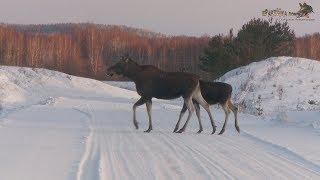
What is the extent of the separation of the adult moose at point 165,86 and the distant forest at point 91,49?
299 feet

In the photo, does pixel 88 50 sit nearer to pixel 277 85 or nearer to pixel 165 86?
pixel 277 85

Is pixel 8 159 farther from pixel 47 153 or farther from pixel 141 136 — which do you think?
pixel 141 136

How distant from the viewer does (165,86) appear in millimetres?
14469

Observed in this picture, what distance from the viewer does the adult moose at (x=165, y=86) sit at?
1427 cm

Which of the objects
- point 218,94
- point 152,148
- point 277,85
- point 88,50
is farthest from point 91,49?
point 152,148

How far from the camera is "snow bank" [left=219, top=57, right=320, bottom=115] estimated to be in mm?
25250

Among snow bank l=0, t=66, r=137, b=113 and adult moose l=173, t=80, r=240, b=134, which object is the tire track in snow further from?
snow bank l=0, t=66, r=137, b=113

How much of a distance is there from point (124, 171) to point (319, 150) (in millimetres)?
4411

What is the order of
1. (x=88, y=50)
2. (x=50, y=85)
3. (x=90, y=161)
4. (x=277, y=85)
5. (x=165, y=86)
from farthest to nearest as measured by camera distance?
(x=88, y=50)
(x=50, y=85)
(x=277, y=85)
(x=165, y=86)
(x=90, y=161)

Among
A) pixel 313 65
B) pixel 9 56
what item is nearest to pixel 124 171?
pixel 313 65

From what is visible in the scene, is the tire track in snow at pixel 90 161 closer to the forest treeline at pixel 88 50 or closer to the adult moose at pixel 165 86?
the adult moose at pixel 165 86

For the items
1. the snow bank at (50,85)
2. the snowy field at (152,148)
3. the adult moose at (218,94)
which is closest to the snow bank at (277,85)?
the snowy field at (152,148)

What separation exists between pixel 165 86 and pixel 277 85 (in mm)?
16063

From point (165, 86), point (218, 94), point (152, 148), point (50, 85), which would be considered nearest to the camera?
point (152, 148)
